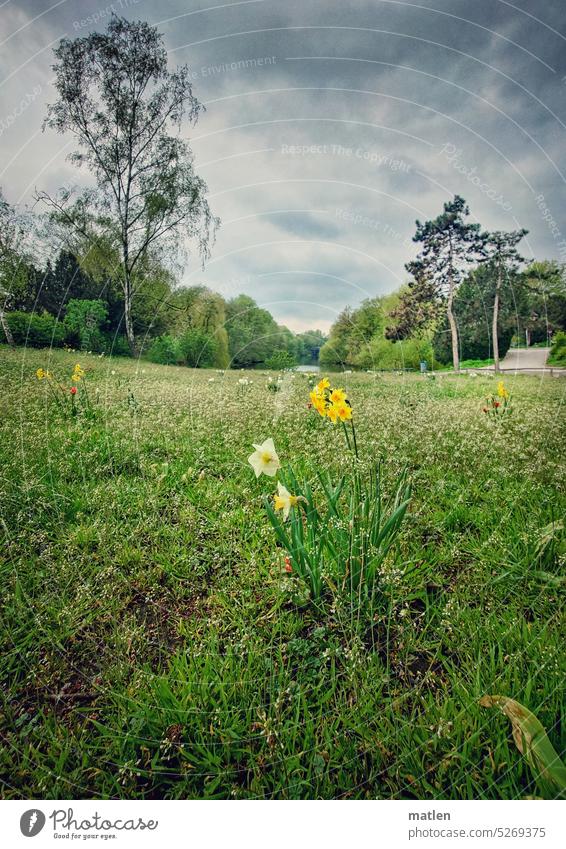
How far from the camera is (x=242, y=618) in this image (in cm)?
154

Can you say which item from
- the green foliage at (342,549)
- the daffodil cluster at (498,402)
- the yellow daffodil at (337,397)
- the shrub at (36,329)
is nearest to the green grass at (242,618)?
the green foliage at (342,549)

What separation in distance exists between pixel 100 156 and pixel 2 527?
8.63 feet

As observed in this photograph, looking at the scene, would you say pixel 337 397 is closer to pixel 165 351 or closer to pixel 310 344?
pixel 310 344

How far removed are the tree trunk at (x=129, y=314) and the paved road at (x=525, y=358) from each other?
3183 mm

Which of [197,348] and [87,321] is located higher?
[87,321]

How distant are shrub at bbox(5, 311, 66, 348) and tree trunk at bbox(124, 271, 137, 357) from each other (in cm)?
53

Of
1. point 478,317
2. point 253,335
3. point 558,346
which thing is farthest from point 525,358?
point 253,335

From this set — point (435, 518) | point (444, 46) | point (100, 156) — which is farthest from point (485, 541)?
point (100, 156)

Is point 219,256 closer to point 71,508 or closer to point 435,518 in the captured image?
point 71,508

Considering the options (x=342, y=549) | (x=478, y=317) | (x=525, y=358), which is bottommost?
(x=342, y=549)

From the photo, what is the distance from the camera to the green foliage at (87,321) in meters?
2.57

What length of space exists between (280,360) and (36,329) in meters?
1.96

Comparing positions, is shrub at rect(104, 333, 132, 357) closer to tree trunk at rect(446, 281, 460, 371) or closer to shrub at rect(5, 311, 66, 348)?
shrub at rect(5, 311, 66, 348)

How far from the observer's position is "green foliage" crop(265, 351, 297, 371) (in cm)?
228
